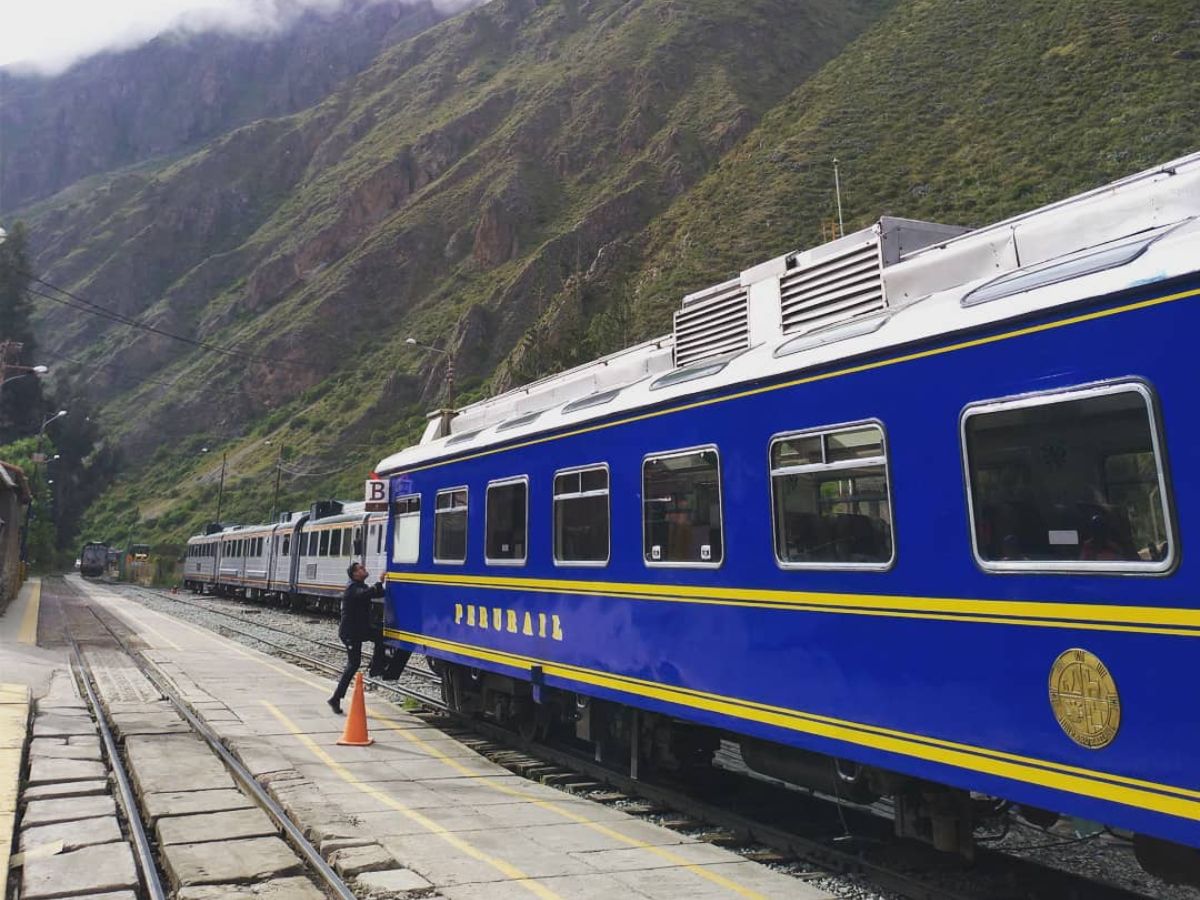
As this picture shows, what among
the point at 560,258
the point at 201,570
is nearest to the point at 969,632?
the point at 201,570

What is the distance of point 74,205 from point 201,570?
11139 cm

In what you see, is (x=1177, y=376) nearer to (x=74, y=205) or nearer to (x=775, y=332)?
(x=775, y=332)

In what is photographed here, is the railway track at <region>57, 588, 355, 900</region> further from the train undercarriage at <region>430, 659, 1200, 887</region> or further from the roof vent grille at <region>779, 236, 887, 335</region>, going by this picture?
the roof vent grille at <region>779, 236, 887, 335</region>

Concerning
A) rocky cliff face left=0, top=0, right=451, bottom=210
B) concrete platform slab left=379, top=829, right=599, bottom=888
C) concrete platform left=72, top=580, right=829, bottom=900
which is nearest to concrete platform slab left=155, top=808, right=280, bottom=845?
concrete platform left=72, top=580, right=829, bottom=900

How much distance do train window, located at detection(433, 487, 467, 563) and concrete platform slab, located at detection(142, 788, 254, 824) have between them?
3449mm

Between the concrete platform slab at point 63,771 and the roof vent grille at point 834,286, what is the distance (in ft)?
24.3

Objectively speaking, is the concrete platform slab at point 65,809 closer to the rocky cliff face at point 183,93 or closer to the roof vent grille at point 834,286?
the roof vent grille at point 834,286

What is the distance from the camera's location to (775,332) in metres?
7.17

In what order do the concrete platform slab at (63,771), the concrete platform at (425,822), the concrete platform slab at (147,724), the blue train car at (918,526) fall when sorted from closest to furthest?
the blue train car at (918,526) → the concrete platform at (425,822) → the concrete platform slab at (63,771) → the concrete platform slab at (147,724)

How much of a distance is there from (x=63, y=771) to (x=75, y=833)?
2.10 meters

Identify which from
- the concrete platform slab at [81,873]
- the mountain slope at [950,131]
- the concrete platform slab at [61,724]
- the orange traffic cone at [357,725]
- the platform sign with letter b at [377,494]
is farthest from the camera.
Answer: the mountain slope at [950,131]

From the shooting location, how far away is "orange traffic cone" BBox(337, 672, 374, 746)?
955cm

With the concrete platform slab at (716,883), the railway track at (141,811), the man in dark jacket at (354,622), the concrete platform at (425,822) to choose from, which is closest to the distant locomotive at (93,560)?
the railway track at (141,811)

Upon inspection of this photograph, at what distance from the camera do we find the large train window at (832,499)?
5008mm
